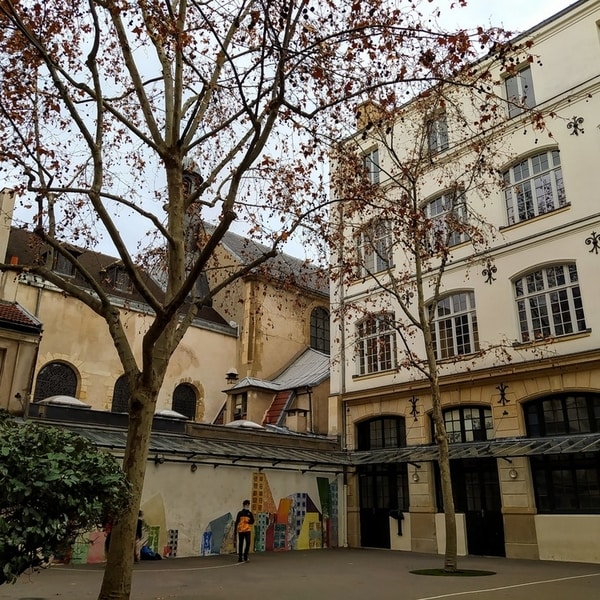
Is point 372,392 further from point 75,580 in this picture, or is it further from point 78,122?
point 78,122

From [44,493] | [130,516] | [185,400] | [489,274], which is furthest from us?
[185,400]

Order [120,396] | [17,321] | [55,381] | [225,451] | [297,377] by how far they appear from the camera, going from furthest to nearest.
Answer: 1. [297,377]
2. [120,396]
3. [55,381]
4. [225,451]
5. [17,321]

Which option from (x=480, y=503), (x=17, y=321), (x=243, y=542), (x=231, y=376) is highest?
(x=231, y=376)

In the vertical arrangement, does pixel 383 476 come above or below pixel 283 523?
above

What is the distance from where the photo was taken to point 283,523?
752 inches

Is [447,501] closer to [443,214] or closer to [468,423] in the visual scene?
[468,423]

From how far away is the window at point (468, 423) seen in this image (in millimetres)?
18188

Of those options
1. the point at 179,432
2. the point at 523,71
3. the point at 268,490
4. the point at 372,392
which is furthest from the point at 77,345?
the point at 523,71

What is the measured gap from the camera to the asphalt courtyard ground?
9.46m

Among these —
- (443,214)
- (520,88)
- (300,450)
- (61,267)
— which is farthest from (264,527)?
(520,88)

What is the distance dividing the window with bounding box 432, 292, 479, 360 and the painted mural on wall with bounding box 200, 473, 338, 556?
6492 millimetres

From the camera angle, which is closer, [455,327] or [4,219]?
[455,327]

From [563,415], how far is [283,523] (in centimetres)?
945

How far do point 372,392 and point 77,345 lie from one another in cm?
1252
